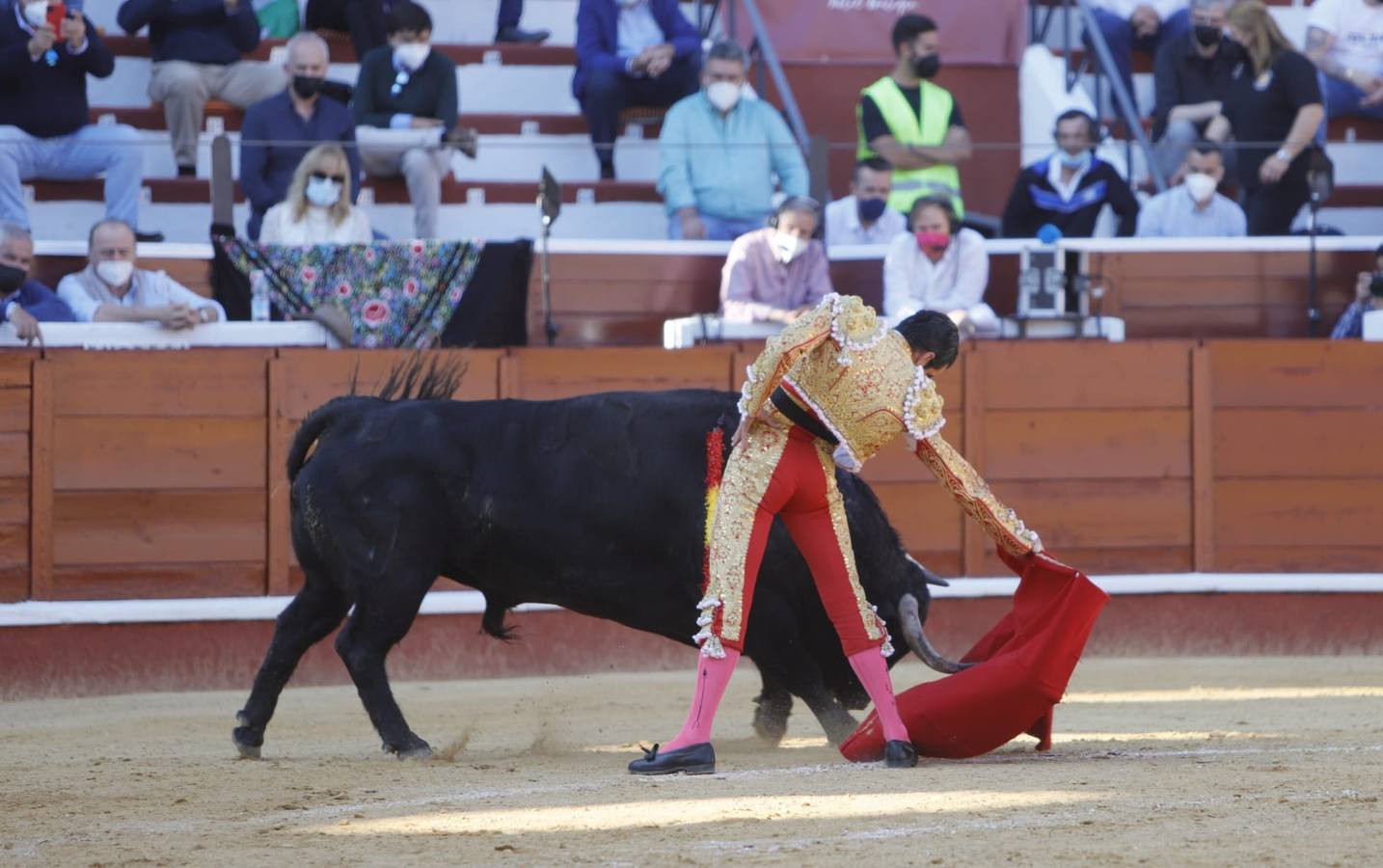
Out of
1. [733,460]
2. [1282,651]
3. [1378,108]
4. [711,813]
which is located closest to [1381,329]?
[1282,651]

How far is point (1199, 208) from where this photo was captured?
29.8 feet

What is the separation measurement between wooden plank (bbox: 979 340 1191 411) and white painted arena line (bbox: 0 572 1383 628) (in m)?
0.69

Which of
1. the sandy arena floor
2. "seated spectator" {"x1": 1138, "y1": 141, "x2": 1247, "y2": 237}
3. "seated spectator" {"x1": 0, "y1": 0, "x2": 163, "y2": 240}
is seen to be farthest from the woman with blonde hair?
"seated spectator" {"x1": 0, "y1": 0, "x2": 163, "y2": 240}

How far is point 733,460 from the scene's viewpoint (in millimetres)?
4797

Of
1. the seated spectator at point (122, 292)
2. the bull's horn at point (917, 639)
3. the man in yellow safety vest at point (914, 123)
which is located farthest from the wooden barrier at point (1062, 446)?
the bull's horn at point (917, 639)

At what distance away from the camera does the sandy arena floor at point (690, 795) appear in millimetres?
3736

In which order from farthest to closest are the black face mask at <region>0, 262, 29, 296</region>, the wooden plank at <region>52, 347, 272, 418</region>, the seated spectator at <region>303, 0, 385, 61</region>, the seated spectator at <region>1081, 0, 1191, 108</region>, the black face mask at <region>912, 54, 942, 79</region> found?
the seated spectator at <region>1081, 0, 1191, 108</region>, the seated spectator at <region>303, 0, 385, 61</region>, the black face mask at <region>912, 54, 942, 79</region>, the wooden plank at <region>52, 347, 272, 418</region>, the black face mask at <region>0, 262, 29, 296</region>

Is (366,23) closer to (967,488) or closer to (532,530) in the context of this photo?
(532,530)

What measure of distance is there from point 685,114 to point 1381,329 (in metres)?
2.99

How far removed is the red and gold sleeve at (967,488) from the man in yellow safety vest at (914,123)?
4.26 m

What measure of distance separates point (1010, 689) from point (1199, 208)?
184 inches

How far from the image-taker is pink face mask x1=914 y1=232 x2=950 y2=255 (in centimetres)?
813

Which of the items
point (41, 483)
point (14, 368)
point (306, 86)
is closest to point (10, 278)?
point (14, 368)

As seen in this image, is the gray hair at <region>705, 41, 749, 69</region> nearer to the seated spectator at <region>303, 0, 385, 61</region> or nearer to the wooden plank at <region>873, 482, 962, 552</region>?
the seated spectator at <region>303, 0, 385, 61</region>
